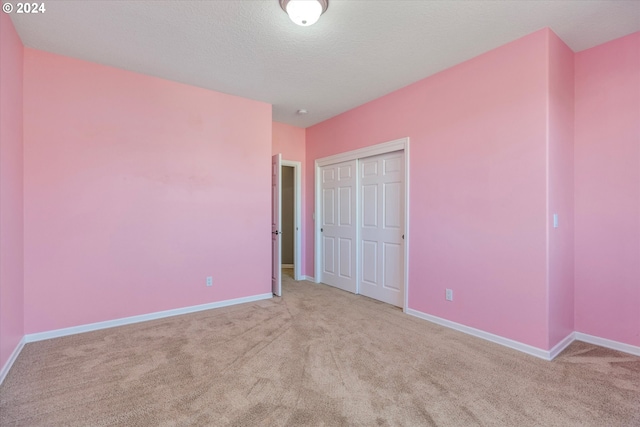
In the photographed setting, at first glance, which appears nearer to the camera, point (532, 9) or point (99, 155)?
point (532, 9)

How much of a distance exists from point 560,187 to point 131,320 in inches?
172

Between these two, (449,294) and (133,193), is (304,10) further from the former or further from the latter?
(449,294)

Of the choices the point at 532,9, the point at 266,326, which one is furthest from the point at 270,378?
the point at 532,9

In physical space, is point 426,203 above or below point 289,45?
below

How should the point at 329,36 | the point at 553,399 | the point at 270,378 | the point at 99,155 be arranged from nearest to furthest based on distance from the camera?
1. the point at 553,399
2. the point at 270,378
3. the point at 329,36
4. the point at 99,155

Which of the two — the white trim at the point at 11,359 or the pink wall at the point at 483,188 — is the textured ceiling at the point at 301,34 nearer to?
the pink wall at the point at 483,188

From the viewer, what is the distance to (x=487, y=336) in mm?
2775

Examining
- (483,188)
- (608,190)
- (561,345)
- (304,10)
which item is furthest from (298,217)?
(608,190)

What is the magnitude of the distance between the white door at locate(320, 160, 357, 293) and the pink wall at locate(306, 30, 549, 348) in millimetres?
1073

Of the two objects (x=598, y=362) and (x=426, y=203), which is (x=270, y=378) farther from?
(x=598, y=362)

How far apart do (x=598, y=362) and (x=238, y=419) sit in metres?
2.75

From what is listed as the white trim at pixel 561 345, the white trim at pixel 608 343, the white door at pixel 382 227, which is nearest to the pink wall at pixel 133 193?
the white door at pixel 382 227

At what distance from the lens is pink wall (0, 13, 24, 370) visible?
7.10 ft

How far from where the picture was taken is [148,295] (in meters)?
3.28
